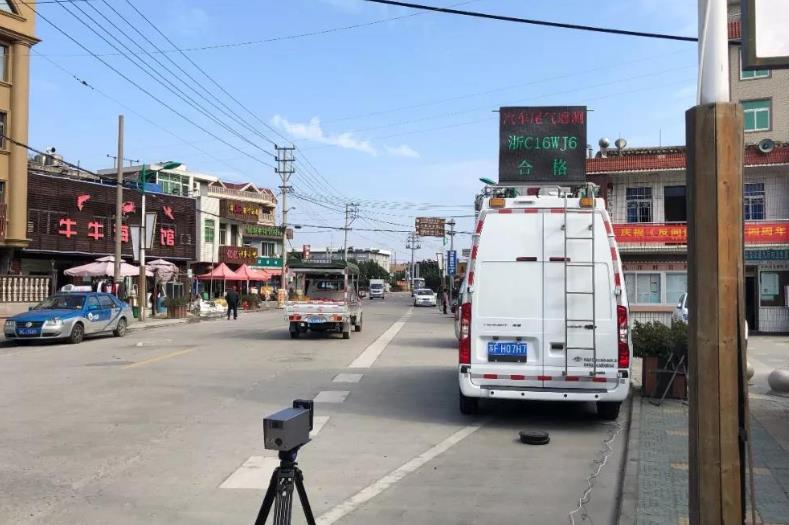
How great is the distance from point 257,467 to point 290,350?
11564mm

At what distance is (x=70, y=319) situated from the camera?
2038 cm

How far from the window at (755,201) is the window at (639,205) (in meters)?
3.81

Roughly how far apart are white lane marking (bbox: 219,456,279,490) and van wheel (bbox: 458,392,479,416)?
3086mm

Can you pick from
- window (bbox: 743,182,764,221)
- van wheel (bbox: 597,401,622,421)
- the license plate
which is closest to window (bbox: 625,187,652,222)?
window (bbox: 743,182,764,221)

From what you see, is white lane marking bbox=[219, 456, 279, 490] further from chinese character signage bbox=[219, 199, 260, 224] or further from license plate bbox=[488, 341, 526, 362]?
chinese character signage bbox=[219, 199, 260, 224]

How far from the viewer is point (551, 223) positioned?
8.71 m

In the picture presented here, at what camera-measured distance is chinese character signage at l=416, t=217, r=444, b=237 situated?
227 feet

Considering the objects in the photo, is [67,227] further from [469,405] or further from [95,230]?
[469,405]

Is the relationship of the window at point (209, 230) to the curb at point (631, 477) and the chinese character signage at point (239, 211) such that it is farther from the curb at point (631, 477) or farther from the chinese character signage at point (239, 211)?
the curb at point (631, 477)

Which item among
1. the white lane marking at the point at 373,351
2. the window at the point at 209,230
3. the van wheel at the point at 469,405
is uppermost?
the window at the point at 209,230

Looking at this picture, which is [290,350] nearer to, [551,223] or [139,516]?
[551,223]

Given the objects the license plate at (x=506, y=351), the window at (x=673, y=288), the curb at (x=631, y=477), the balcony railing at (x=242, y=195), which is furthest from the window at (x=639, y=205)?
the balcony railing at (x=242, y=195)

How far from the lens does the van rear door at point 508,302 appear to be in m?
8.53

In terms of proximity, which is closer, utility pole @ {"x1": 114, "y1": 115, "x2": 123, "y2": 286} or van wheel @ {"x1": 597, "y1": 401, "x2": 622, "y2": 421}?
van wheel @ {"x1": 597, "y1": 401, "x2": 622, "y2": 421}
